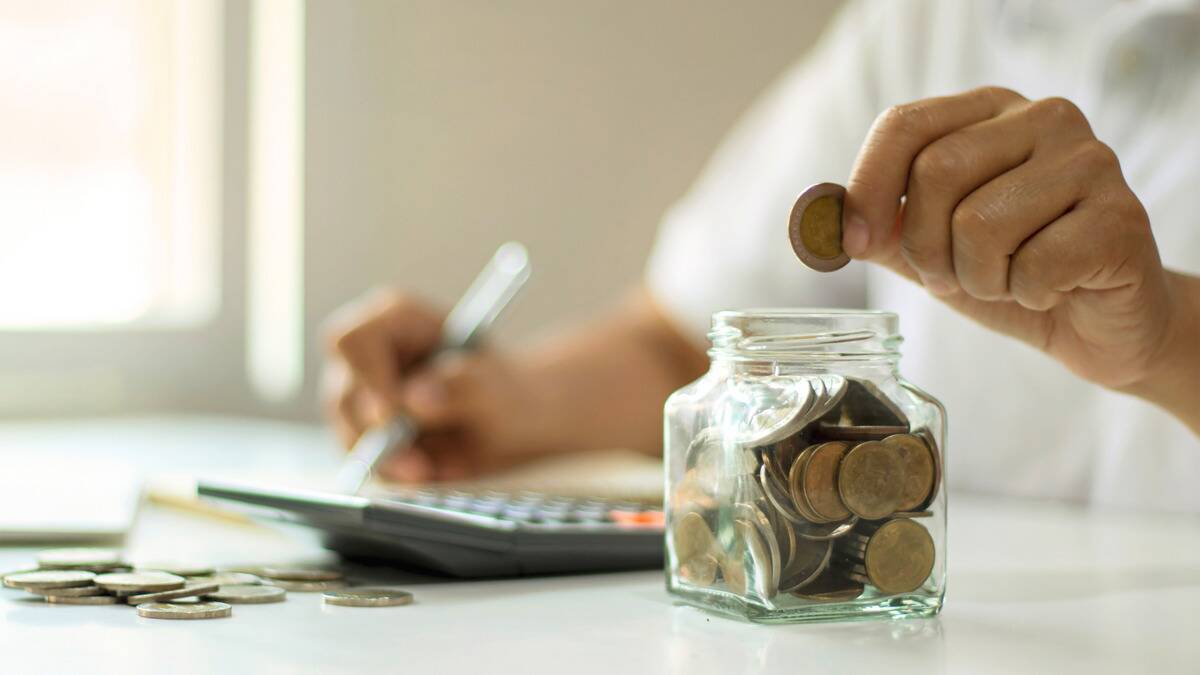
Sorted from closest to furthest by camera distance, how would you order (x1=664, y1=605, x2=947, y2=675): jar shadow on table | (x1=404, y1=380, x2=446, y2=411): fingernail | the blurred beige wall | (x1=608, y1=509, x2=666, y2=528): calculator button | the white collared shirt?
(x1=664, y1=605, x2=947, y2=675): jar shadow on table < (x1=608, y1=509, x2=666, y2=528): calculator button < the white collared shirt < (x1=404, y1=380, x2=446, y2=411): fingernail < the blurred beige wall

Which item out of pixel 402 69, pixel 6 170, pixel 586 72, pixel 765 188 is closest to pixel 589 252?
pixel 586 72

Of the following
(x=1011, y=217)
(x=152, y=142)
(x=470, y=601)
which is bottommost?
(x=470, y=601)

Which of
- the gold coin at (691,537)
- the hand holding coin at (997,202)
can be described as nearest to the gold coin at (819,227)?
the hand holding coin at (997,202)

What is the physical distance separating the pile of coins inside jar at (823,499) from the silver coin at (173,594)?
0.63 ft

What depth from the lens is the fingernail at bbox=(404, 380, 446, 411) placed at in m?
1.11

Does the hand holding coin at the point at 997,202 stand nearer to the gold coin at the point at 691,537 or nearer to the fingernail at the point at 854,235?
the fingernail at the point at 854,235

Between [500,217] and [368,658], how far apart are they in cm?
139

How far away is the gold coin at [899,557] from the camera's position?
448mm

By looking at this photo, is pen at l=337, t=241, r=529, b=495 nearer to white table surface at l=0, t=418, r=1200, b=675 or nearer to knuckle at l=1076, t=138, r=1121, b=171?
white table surface at l=0, t=418, r=1200, b=675

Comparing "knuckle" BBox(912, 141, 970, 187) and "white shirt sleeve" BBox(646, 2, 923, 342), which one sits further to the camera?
"white shirt sleeve" BBox(646, 2, 923, 342)

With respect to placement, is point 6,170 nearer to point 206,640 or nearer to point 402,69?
point 402,69

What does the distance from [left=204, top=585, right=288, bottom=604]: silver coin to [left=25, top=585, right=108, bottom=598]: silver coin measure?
4 centimetres

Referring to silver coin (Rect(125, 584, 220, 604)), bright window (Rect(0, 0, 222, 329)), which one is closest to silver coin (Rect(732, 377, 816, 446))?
silver coin (Rect(125, 584, 220, 604))

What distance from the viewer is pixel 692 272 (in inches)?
52.6
